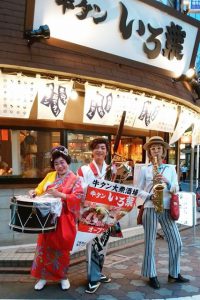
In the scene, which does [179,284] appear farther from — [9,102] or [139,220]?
[9,102]

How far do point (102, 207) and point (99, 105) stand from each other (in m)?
3.25

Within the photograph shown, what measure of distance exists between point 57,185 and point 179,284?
100 inches

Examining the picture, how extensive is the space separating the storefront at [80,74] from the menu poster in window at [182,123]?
20 centimetres

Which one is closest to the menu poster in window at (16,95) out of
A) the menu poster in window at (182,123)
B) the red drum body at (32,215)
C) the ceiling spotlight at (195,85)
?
the red drum body at (32,215)

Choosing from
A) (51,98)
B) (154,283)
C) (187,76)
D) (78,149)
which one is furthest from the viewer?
(187,76)

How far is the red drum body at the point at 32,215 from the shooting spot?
4.40 meters

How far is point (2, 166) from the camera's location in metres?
7.59

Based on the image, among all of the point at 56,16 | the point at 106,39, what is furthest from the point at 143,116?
the point at 56,16

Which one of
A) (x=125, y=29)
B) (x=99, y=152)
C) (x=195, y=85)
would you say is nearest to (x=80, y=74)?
(x=125, y=29)

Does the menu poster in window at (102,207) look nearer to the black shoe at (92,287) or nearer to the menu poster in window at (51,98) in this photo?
the black shoe at (92,287)

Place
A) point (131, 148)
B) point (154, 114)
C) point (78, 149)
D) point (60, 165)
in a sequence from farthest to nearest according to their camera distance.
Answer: point (131, 148) → point (154, 114) → point (78, 149) → point (60, 165)

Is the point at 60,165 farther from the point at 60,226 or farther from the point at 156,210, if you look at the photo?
the point at 156,210

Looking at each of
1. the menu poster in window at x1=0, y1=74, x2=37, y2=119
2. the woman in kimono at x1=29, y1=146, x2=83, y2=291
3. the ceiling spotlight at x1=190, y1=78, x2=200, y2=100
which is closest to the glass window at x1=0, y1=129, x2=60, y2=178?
the menu poster in window at x1=0, y1=74, x2=37, y2=119

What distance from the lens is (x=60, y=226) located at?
4.82 metres
